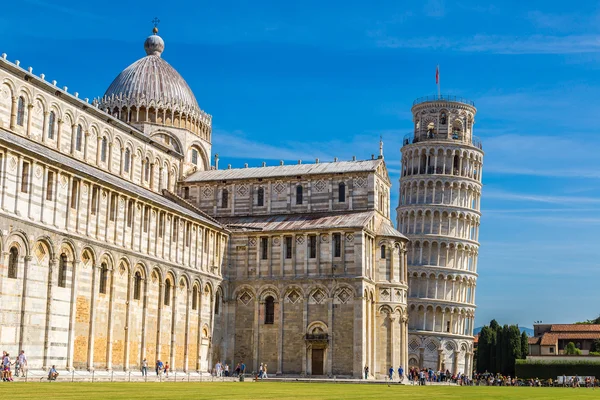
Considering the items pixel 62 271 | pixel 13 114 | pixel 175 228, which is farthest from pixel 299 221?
pixel 62 271

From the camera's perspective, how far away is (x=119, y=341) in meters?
49.6

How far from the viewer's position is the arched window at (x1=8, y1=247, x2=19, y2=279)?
132ft

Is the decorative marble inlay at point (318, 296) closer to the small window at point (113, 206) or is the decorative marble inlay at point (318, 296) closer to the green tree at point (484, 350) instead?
the small window at point (113, 206)

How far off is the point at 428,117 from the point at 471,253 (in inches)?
644

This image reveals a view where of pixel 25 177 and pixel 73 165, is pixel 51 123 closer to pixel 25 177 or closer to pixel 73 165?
pixel 73 165

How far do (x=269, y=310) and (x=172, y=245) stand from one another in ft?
34.5

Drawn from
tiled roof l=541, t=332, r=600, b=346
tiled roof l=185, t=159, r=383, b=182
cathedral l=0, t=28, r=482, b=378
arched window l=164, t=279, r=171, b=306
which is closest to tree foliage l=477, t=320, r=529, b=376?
tiled roof l=541, t=332, r=600, b=346

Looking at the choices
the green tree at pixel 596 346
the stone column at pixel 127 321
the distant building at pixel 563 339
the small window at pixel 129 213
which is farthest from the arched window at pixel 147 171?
the distant building at pixel 563 339

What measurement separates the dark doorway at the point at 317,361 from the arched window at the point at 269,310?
3956 mm

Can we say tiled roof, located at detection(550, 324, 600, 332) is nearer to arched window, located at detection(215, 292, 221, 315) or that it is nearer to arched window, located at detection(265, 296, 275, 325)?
arched window, located at detection(265, 296, 275, 325)

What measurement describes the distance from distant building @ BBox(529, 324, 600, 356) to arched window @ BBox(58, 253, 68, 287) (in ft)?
262

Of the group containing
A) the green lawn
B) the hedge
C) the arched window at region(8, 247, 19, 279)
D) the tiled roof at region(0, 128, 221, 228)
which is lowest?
the hedge

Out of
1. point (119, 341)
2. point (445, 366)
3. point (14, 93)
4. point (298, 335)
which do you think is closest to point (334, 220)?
point (298, 335)

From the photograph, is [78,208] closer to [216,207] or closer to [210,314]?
[210,314]
